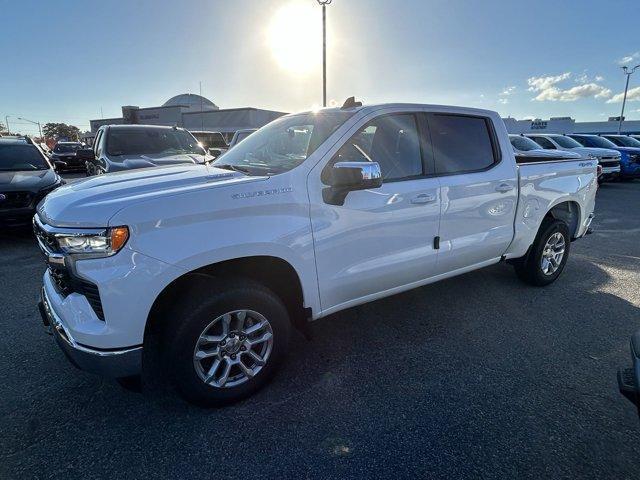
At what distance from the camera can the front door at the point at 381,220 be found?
2711mm

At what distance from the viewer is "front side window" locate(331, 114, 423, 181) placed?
3.04 metres

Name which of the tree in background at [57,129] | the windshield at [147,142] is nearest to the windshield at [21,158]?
the windshield at [147,142]

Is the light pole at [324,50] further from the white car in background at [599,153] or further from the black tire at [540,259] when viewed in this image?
the black tire at [540,259]

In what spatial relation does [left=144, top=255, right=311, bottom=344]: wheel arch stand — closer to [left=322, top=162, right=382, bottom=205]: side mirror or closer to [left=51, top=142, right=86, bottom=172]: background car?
[left=322, top=162, right=382, bottom=205]: side mirror

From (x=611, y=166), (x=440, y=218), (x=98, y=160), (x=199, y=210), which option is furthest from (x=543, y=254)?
(x=611, y=166)

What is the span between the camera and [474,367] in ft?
Answer: 9.89

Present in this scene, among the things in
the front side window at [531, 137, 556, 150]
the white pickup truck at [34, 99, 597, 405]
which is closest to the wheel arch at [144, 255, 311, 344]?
the white pickup truck at [34, 99, 597, 405]

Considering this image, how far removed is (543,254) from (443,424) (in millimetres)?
2846

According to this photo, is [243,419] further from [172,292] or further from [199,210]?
A: [199,210]

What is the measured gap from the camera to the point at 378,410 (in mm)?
2539

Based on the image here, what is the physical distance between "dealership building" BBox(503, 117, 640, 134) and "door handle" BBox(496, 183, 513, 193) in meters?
49.3

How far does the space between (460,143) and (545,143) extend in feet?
43.5

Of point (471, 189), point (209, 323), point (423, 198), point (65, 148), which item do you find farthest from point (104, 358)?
point (65, 148)

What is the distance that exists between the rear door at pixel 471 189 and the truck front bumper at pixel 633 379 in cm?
168
